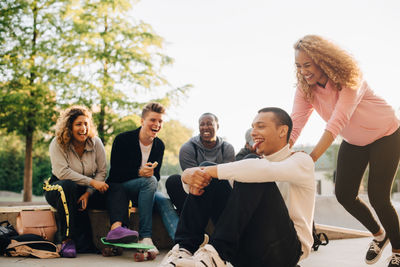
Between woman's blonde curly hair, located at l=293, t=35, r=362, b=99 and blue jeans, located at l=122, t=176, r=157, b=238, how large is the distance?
2.04m

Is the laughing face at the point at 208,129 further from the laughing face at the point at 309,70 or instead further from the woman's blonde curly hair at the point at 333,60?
the woman's blonde curly hair at the point at 333,60

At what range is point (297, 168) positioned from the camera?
7.87 ft

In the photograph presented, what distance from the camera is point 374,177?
334cm

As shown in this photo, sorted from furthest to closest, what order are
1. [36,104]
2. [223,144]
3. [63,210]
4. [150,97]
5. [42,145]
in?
[150,97]
[42,145]
[36,104]
[223,144]
[63,210]

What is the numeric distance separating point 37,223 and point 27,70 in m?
9.83

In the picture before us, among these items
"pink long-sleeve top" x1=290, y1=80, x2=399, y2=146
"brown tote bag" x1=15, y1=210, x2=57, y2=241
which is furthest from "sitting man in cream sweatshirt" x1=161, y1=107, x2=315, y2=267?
"brown tote bag" x1=15, y1=210, x2=57, y2=241

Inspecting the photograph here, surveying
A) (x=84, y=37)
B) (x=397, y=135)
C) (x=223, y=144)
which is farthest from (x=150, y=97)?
(x=397, y=135)

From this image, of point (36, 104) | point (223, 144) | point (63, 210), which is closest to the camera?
point (63, 210)

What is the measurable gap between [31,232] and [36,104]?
29.2 ft

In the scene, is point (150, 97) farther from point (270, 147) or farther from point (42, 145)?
point (270, 147)

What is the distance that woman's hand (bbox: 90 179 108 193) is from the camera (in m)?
4.06

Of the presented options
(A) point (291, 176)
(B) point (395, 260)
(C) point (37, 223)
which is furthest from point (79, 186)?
(B) point (395, 260)

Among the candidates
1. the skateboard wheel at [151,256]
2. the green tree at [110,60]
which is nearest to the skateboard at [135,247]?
the skateboard wheel at [151,256]

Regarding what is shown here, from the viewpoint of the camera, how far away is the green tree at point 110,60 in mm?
12664
